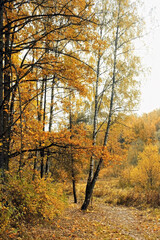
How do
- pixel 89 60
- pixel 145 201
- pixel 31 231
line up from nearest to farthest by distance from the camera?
1. pixel 31 231
2. pixel 89 60
3. pixel 145 201

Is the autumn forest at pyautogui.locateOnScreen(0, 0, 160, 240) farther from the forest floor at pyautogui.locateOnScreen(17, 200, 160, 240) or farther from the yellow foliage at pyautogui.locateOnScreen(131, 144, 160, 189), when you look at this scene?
the yellow foliage at pyautogui.locateOnScreen(131, 144, 160, 189)

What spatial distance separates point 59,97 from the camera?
6.67m

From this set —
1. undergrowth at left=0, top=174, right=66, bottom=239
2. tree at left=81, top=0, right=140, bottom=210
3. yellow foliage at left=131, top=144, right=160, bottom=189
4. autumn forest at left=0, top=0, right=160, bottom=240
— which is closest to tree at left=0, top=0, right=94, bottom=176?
autumn forest at left=0, top=0, right=160, bottom=240

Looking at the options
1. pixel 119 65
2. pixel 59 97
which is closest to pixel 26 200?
pixel 59 97

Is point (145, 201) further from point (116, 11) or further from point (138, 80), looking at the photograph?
point (116, 11)

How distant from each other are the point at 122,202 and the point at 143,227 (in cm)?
524

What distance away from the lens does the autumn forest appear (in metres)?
3.98

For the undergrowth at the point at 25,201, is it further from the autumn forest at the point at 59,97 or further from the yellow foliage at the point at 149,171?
the yellow foliage at the point at 149,171

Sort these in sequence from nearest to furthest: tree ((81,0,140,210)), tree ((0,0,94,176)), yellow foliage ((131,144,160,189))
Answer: tree ((0,0,94,176))
tree ((81,0,140,210))
yellow foliage ((131,144,160,189))

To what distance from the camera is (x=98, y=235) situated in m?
5.66

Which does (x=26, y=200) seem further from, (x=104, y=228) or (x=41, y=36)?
(x=41, y=36)

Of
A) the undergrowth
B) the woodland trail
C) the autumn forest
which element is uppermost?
the autumn forest

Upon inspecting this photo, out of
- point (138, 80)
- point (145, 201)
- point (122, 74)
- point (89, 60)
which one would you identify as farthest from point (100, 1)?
point (145, 201)

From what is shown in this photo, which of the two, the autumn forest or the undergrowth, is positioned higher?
the autumn forest
